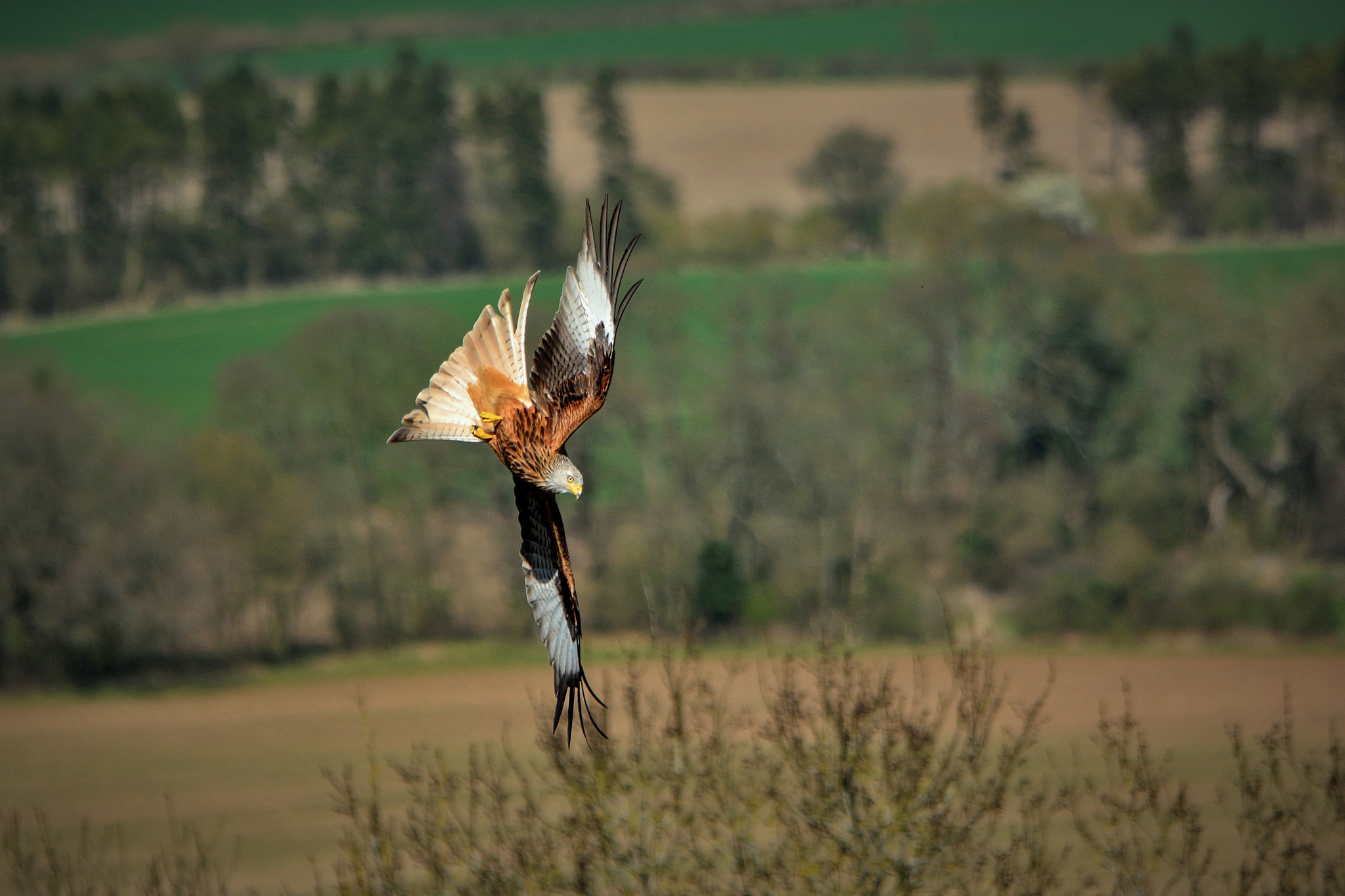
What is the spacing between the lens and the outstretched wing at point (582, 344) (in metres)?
9.78

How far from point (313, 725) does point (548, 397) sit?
38.0 m

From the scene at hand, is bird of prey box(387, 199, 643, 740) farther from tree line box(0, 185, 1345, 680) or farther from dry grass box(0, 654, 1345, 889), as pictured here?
tree line box(0, 185, 1345, 680)

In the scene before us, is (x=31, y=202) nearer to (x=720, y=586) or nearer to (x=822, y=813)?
(x=720, y=586)

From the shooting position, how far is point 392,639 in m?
51.4

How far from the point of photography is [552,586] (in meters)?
10.6

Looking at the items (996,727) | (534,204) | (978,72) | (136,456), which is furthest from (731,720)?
(978,72)

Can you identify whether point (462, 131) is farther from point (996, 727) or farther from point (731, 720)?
point (731, 720)

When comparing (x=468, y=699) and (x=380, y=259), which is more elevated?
(x=380, y=259)

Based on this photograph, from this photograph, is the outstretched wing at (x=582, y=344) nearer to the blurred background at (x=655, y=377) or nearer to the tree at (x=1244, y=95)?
the blurred background at (x=655, y=377)

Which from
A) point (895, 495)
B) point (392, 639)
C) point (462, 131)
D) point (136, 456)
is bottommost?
point (392, 639)

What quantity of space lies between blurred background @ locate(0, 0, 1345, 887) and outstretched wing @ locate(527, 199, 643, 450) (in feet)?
76.1

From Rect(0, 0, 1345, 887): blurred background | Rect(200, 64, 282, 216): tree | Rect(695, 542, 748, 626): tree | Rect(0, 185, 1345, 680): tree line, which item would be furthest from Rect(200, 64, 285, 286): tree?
Rect(695, 542, 748, 626): tree

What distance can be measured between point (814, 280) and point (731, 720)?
1997 inches

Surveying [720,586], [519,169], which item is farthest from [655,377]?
[519,169]
